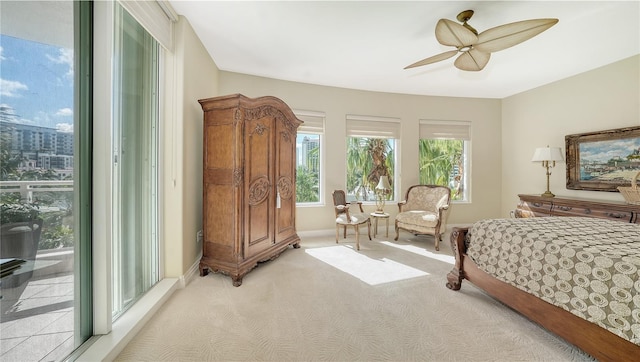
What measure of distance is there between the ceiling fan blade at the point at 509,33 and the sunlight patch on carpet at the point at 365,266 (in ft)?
7.72

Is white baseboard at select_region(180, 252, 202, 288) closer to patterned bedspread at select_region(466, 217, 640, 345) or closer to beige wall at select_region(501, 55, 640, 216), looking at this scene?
patterned bedspread at select_region(466, 217, 640, 345)

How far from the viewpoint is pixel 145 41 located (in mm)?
2059

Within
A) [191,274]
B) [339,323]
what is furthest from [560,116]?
[191,274]

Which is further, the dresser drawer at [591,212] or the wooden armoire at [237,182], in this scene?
the dresser drawer at [591,212]

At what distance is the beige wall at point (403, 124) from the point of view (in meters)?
4.07

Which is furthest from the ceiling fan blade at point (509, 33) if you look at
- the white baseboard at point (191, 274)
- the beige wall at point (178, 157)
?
the white baseboard at point (191, 274)

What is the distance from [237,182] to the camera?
7.88ft

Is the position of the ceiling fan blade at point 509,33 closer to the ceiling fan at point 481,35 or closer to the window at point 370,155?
the ceiling fan at point 481,35

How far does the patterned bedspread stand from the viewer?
1264 mm

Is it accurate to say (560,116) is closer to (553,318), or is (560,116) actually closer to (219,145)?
(553,318)

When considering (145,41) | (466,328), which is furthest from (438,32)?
(145,41)

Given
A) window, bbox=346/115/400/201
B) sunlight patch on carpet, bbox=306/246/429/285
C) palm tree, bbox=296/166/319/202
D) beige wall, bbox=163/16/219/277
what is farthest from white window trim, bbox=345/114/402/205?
beige wall, bbox=163/16/219/277

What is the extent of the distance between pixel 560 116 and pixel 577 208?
1629 mm

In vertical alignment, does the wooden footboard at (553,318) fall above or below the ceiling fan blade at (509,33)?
below
